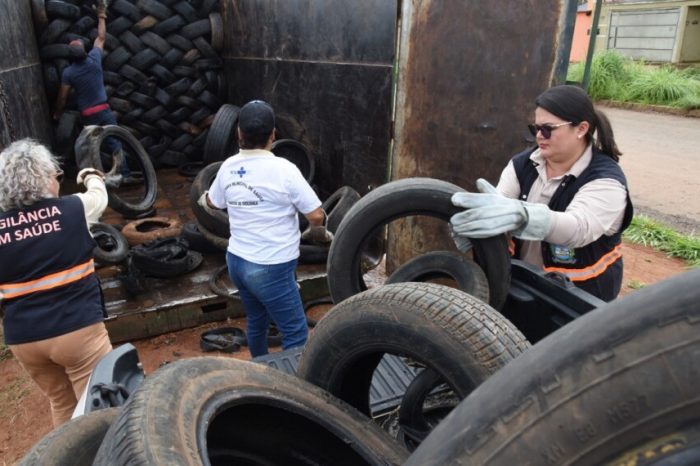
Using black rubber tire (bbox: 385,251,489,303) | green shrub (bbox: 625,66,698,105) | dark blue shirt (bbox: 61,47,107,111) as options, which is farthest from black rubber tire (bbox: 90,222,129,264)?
green shrub (bbox: 625,66,698,105)

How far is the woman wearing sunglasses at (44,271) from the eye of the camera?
2422 mm

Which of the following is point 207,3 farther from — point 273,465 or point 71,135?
point 273,465

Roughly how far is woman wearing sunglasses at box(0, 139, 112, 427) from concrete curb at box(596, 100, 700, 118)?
14216mm

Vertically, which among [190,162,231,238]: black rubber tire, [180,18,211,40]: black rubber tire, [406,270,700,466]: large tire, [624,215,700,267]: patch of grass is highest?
[180,18,211,40]: black rubber tire

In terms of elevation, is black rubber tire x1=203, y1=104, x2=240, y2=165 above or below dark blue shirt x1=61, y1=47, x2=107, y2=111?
below

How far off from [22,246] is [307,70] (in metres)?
3.82

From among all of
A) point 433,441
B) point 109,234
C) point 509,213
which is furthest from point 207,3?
point 433,441

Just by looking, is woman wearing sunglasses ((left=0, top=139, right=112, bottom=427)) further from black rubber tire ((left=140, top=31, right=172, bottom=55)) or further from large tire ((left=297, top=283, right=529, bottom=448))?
black rubber tire ((left=140, top=31, right=172, bottom=55))

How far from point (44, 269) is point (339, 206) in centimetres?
245

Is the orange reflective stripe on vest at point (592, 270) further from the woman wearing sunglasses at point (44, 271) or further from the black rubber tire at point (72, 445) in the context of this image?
the woman wearing sunglasses at point (44, 271)

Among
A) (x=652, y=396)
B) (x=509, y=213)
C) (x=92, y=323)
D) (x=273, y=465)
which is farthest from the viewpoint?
(x=92, y=323)

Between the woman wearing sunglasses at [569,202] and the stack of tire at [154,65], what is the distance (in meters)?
6.31

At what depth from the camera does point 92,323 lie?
266cm

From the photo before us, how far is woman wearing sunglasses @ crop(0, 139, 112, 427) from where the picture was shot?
2422 mm
